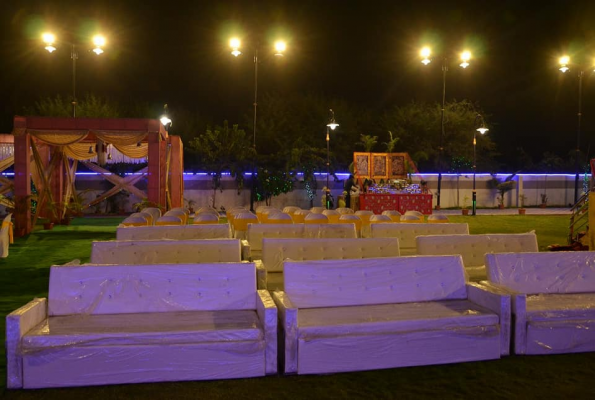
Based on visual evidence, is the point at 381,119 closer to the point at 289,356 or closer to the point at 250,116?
the point at 250,116

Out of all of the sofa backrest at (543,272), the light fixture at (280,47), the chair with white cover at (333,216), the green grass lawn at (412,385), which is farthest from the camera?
the light fixture at (280,47)

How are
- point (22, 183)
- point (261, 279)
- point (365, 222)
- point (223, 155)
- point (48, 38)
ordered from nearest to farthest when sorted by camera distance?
point (261, 279) → point (365, 222) → point (22, 183) → point (48, 38) → point (223, 155)

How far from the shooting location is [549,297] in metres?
5.90

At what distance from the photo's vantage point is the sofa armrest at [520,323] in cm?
516

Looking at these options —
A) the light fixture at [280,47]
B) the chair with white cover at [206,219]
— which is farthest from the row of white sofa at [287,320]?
the light fixture at [280,47]

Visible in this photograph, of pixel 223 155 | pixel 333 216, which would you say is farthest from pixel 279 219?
pixel 223 155

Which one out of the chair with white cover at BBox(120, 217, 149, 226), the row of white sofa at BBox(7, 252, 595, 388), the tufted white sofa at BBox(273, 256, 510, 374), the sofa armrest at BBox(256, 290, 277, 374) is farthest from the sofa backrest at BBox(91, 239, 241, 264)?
the chair with white cover at BBox(120, 217, 149, 226)

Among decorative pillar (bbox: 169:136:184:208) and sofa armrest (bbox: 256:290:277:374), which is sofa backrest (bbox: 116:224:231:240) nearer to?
sofa armrest (bbox: 256:290:277:374)

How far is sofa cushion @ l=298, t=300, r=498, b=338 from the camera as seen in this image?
4750mm

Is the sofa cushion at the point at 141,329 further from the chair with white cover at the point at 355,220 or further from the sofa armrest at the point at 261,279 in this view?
the chair with white cover at the point at 355,220

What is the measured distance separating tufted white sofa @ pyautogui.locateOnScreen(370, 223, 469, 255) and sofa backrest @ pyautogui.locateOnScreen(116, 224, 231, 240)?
8.71ft

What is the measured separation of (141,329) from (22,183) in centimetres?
1313

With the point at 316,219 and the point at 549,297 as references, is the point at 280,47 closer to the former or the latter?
the point at 316,219

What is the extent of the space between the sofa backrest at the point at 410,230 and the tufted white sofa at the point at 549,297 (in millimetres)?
3306
